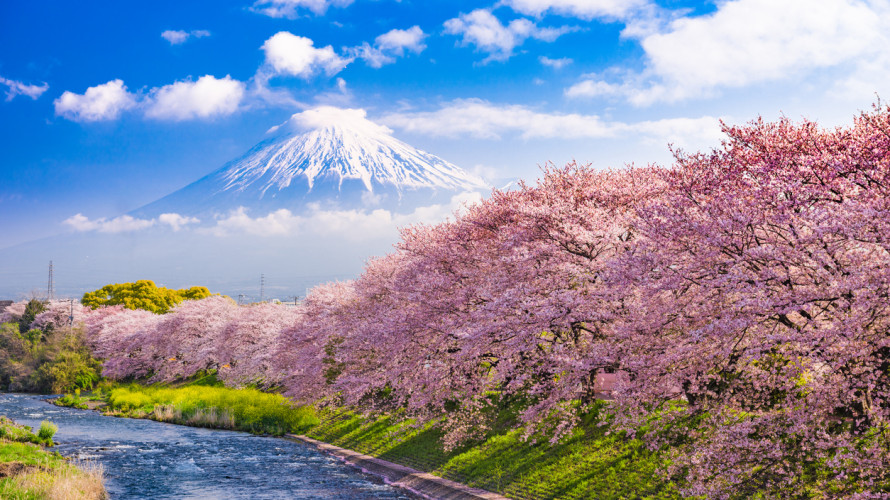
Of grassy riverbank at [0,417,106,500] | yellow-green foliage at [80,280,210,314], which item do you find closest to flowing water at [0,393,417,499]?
grassy riverbank at [0,417,106,500]

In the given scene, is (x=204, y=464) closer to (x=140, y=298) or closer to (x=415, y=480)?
(x=415, y=480)

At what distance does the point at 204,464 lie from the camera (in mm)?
31875

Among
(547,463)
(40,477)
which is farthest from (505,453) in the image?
(40,477)

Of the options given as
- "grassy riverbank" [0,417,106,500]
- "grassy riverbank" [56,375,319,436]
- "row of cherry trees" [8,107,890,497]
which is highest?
"row of cherry trees" [8,107,890,497]

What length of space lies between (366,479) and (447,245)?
34.0 feet

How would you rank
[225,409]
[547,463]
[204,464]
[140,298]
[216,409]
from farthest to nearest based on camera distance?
[140,298] < [216,409] < [225,409] < [204,464] < [547,463]

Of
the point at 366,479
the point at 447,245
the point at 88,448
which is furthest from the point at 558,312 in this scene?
the point at 88,448

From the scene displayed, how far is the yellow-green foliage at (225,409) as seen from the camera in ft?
141

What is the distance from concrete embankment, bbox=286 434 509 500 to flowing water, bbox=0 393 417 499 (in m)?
0.54

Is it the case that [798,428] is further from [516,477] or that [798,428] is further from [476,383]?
[476,383]

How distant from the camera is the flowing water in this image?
85.7ft

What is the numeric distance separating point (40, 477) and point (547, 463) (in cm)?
1711

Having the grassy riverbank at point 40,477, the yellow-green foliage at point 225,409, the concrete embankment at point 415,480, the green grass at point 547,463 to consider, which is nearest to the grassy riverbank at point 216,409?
the yellow-green foliage at point 225,409

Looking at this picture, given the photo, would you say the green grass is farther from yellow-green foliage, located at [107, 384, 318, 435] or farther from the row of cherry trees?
yellow-green foliage, located at [107, 384, 318, 435]
